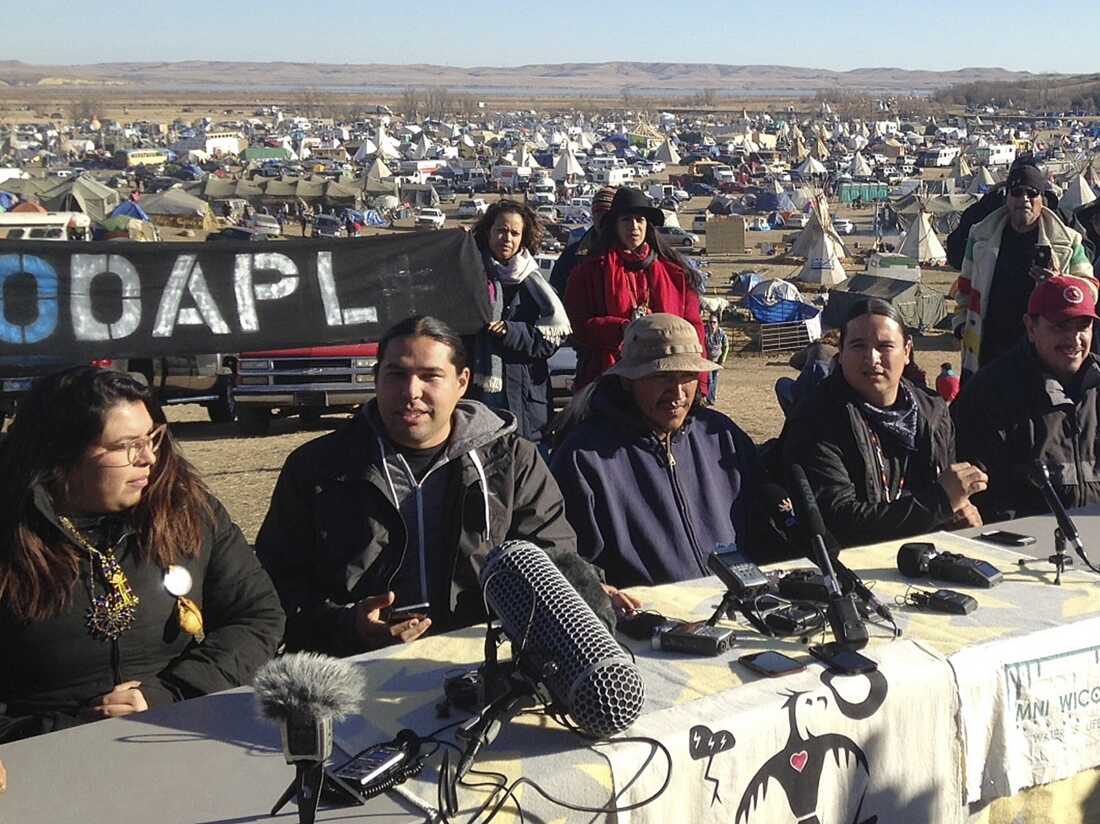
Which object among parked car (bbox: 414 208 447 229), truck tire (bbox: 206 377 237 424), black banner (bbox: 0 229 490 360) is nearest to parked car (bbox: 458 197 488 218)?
parked car (bbox: 414 208 447 229)

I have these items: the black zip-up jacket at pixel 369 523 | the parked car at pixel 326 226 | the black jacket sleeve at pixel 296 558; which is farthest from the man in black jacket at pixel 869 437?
the parked car at pixel 326 226

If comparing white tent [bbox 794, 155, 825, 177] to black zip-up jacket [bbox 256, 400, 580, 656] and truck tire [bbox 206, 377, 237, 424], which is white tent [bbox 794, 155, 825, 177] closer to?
truck tire [bbox 206, 377, 237, 424]

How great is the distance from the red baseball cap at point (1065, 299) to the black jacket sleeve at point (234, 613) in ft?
9.96

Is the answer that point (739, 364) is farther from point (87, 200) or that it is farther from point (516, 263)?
point (87, 200)

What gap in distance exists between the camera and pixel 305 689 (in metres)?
2.10

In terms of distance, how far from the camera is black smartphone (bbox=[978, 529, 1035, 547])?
382 cm

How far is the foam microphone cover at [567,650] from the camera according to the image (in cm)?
238

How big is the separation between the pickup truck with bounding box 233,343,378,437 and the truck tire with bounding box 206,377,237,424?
0.27 feet

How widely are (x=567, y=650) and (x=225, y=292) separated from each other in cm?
576

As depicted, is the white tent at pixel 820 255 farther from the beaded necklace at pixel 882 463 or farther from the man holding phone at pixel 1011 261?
the beaded necklace at pixel 882 463

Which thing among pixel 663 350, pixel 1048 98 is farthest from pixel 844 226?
pixel 1048 98

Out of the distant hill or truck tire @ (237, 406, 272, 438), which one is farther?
the distant hill

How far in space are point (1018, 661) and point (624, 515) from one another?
140 centimetres

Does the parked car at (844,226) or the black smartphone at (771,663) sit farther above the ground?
the black smartphone at (771,663)
